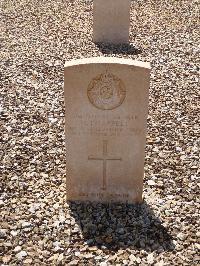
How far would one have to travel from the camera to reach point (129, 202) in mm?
4895

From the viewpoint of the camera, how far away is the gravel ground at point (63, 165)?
4.25 metres

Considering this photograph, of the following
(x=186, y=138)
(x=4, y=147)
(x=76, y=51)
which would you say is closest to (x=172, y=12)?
(x=76, y=51)

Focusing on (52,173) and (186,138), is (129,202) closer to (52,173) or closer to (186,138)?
(52,173)

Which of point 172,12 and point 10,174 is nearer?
point 10,174

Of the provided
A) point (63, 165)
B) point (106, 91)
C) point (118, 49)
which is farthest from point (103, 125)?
point (118, 49)

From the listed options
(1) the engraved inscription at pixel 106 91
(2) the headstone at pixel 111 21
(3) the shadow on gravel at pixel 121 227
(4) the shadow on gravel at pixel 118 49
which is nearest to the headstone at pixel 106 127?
(1) the engraved inscription at pixel 106 91

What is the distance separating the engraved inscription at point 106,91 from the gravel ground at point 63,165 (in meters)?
1.15

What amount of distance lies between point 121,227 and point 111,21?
6.39 metres

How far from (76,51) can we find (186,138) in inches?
160

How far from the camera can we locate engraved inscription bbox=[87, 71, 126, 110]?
4277mm

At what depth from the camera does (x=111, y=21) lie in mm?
9930

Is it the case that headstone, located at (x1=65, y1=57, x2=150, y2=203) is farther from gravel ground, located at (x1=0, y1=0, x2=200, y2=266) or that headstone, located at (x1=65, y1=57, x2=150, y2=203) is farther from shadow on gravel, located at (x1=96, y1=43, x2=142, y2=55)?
shadow on gravel, located at (x1=96, y1=43, x2=142, y2=55)

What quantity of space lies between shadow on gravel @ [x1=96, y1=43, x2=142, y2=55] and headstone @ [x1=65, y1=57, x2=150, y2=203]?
5.11 metres

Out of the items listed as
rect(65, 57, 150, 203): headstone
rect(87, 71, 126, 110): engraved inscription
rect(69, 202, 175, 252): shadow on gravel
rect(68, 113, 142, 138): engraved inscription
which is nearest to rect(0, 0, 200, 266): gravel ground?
rect(69, 202, 175, 252): shadow on gravel
